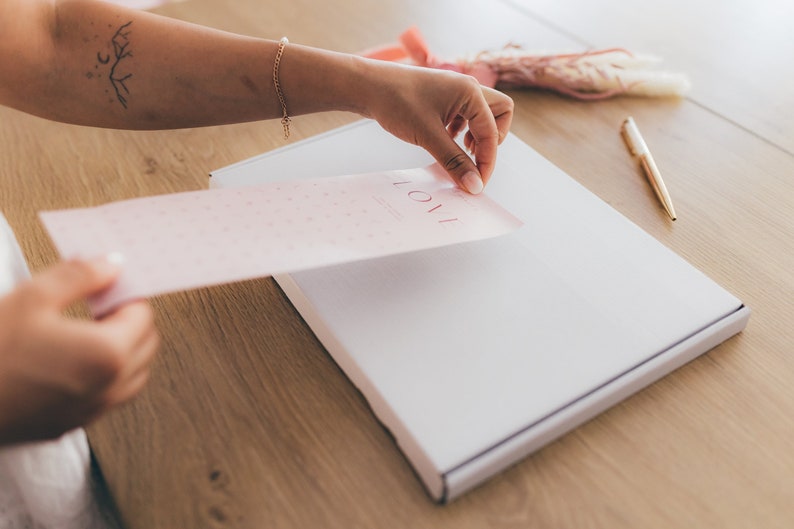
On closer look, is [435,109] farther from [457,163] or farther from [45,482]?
[45,482]

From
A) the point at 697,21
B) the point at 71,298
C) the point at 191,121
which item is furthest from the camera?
the point at 697,21

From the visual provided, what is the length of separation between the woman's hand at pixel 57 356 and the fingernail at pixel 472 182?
34cm

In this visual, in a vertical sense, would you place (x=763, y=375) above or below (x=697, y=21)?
below

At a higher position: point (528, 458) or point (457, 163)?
point (457, 163)

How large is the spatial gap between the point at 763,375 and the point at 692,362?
2.3 inches

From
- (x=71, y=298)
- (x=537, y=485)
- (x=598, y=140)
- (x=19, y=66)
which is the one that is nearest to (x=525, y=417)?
(x=537, y=485)

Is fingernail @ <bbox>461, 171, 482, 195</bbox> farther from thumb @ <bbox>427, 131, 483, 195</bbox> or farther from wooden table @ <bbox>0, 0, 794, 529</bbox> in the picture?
wooden table @ <bbox>0, 0, 794, 529</bbox>

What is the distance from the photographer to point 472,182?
2.07 ft

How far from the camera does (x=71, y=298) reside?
1.35 feet

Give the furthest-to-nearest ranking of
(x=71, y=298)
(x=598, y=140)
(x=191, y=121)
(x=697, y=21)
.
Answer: (x=697, y=21), (x=598, y=140), (x=191, y=121), (x=71, y=298)

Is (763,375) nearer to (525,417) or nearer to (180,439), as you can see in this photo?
(525,417)

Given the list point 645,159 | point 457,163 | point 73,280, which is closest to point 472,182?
point 457,163

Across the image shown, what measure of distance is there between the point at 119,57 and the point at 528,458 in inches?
22.4

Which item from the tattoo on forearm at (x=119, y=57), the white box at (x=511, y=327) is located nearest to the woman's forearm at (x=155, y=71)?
the tattoo on forearm at (x=119, y=57)
